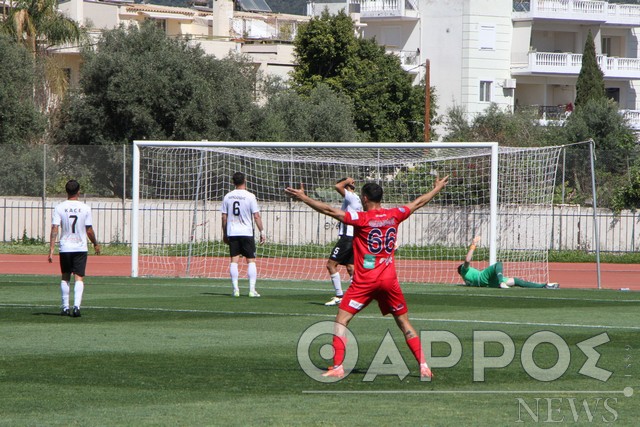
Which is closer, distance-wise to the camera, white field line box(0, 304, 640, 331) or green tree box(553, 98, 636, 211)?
white field line box(0, 304, 640, 331)

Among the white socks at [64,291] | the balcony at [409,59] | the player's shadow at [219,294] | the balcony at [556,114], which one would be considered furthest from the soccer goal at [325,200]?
the balcony at [409,59]

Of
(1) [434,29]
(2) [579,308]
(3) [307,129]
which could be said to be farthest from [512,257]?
(1) [434,29]

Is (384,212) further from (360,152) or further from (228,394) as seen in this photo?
(360,152)

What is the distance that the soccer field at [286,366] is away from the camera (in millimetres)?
7980

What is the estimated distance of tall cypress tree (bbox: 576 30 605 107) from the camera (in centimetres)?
6075

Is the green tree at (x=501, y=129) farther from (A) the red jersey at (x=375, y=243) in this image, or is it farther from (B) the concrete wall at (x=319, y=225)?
(A) the red jersey at (x=375, y=243)

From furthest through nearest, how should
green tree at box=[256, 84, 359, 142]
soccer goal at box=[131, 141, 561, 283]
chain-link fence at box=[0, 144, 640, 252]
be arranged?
green tree at box=[256, 84, 359, 142] < chain-link fence at box=[0, 144, 640, 252] < soccer goal at box=[131, 141, 561, 283]

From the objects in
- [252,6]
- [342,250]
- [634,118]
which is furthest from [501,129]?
[342,250]

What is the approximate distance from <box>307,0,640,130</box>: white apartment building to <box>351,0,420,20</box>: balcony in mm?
65

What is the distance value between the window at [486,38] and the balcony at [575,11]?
1827 mm

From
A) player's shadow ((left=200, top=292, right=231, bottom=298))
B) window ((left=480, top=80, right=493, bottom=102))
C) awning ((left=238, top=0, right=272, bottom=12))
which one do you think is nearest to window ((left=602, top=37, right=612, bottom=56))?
window ((left=480, top=80, right=493, bottom=102))

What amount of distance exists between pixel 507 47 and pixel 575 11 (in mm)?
4683

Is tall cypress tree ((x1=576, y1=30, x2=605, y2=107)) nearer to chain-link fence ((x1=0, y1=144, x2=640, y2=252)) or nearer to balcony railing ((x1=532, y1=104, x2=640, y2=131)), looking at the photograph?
balcony railing ((x1=532, y1=104, x2=640, y2=131))

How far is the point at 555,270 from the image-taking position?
29.7 m
